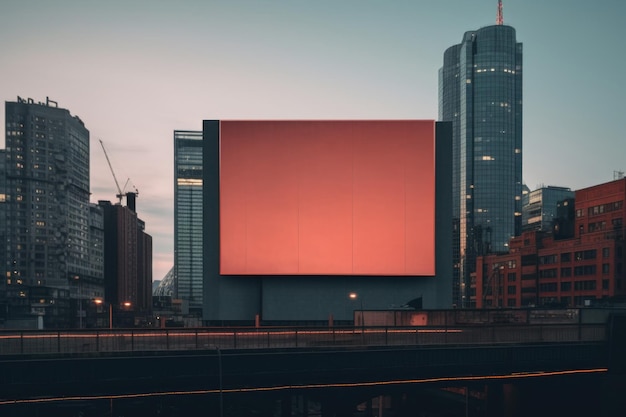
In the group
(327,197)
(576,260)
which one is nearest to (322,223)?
(327,197)

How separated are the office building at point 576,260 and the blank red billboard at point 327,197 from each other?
4867 cm

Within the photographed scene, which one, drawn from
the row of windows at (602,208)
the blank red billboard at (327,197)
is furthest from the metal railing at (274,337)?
the row of windows at (602,208)

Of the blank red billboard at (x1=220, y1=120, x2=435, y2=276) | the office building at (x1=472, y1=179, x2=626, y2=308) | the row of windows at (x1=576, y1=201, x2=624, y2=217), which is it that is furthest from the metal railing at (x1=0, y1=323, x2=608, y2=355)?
the row of windows at (x1=576, y1=201, x2=624, y2=217)

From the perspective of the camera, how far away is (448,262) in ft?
246

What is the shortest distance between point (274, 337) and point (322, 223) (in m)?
29.7

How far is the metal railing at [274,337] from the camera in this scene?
4006cm

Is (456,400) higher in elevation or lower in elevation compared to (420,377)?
lower

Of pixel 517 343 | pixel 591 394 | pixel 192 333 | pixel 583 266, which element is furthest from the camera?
pixel 583 266

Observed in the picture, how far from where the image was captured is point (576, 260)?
141250mm

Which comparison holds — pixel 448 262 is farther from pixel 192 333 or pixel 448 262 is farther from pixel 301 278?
pixel 192 333

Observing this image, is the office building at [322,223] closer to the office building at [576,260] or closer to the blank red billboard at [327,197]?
the blank red billboard at [327,197]

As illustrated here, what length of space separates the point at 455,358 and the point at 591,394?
50.3 feet

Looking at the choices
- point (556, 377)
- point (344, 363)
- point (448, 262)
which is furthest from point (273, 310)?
point (556, 377)

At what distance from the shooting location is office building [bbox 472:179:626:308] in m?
130
